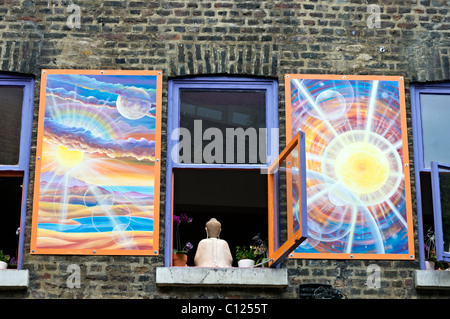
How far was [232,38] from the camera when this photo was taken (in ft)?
37.0

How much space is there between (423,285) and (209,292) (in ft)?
7.03

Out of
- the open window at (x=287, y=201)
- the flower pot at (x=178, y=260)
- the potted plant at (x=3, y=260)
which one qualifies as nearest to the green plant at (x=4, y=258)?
the potted plant at (x=3, y=260)

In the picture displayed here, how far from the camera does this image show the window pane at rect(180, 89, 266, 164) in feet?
36.1

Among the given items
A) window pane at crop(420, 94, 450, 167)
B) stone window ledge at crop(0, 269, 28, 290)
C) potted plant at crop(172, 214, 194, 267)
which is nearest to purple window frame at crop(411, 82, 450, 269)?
window pane at crop(420, 94, 450, 167)

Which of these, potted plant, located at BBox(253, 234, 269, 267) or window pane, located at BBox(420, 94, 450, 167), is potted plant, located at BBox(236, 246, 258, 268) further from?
window pane, located at BBox(420, 94, 450, 167)

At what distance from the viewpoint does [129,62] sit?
1119 cm

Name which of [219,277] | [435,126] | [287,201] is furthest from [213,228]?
[435,126]

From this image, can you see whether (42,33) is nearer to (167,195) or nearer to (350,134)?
(167,195)

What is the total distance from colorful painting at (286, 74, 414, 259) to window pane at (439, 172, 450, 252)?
1.54 feet

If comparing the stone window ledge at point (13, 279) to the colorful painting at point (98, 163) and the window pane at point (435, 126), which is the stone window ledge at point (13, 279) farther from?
the window pane at point (435, 126)

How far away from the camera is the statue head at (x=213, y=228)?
10875 millimetres

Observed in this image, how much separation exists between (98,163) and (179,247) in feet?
3.95

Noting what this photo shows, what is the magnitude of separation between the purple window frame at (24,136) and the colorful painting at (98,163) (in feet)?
0.48
